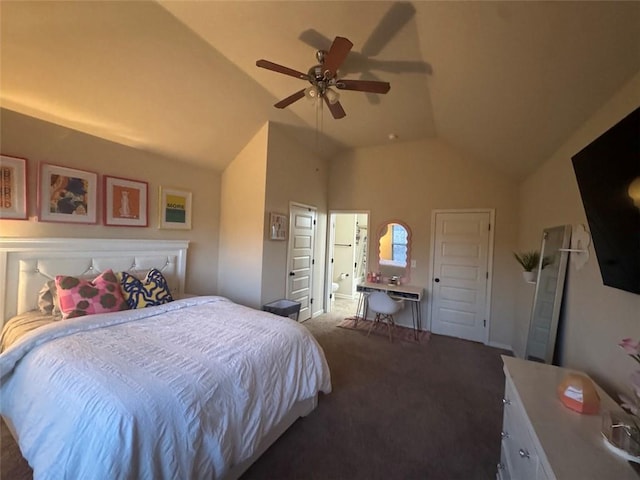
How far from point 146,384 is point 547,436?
69.9 inches

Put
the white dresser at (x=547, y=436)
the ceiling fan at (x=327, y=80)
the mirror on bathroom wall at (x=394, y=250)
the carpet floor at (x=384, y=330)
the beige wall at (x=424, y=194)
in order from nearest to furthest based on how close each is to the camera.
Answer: the white dresser at (x=547, y=436) → the ceiling fan at (x=327, y=80) → the beige wall at (x=424, y=194) → the carpet floor at (x=384, y=330) → the mirror on bathroom wall at (x=394, y=250)

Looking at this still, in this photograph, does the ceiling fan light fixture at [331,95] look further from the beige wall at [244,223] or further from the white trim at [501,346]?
the white trim at [501,346]

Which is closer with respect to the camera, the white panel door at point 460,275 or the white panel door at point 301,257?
the white panel door at point 460,275

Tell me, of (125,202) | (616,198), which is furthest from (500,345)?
(125,202)

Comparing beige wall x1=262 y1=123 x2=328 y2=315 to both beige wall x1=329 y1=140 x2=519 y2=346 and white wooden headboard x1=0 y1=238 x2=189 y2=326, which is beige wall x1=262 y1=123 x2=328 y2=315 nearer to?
beige wall x1=329 y1=140 x2=519 y2=346

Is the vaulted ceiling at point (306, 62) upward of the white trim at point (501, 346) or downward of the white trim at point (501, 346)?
upward

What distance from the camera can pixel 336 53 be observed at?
1909 mm

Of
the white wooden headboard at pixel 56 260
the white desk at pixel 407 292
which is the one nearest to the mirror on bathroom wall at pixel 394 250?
the white desk at pixel 407 292

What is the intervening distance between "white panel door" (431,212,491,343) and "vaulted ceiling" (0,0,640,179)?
1.08 m

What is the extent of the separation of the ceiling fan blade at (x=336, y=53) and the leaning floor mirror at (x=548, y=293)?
89.2 inches

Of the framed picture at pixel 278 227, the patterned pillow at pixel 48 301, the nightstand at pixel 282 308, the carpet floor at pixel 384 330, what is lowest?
the carpet floor at pixel 384 330

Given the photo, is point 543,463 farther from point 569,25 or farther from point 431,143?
point 431,143

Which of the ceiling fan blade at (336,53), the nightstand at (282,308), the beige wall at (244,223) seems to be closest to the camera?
the ceiling fan blade at (336,53)

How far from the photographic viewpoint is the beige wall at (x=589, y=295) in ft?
4.67
